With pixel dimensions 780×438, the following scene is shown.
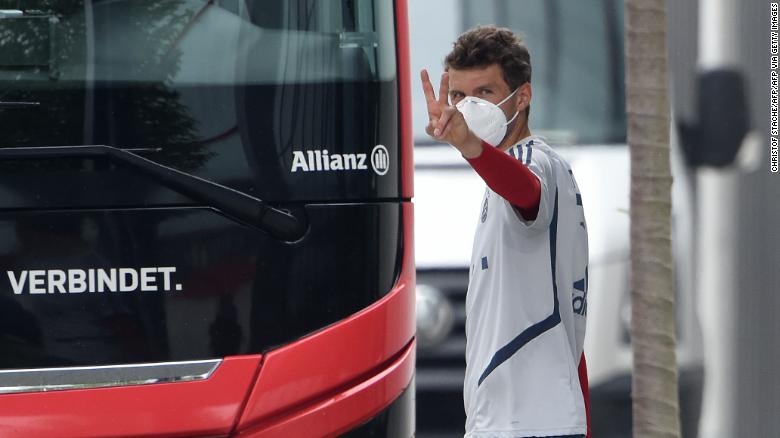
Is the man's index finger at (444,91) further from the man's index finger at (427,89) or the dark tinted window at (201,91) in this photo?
the dark tinted window at (201,91)

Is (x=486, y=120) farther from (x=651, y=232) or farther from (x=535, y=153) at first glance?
(x=651, y=232)

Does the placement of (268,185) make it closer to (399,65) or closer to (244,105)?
(244,105)

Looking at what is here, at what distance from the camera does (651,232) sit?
196 inches

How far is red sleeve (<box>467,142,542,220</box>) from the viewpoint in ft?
10.7

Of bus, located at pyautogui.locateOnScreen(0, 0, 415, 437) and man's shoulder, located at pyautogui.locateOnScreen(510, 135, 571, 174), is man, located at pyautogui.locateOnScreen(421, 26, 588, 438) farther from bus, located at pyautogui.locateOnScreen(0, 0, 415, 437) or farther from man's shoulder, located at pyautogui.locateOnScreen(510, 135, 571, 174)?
bus, located at pyautogui.locateOnScreen(0, 0, 415, 437)

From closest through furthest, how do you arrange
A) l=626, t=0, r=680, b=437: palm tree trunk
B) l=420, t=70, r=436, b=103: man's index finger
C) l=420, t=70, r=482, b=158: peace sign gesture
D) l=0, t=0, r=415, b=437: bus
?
l=420, t=70, r=482, b=158: peace sign gesture < l=420, t=70, r=436, b=103: man's index finger < l=0, t=0, r=415, b=437: bus < l=626, t=0, r=680, b=437: palm tree trunk

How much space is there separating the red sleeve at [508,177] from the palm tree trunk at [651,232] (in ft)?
5.56

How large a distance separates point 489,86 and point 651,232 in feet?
4.93

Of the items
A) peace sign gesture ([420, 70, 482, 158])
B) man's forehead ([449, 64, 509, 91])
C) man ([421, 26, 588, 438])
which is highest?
man's forehead ([449, 64, 509, 91])

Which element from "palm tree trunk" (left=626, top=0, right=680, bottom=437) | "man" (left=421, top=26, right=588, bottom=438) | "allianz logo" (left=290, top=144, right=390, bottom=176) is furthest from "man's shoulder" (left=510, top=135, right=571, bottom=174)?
"palm tree trunk" (left=626, top=0, right=680, bottom=437)

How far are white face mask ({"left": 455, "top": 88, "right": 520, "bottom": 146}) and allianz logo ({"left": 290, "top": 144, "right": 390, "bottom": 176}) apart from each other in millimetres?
359

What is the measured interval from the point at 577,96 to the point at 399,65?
313 cm

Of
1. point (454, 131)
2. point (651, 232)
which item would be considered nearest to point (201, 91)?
point (454, 131)

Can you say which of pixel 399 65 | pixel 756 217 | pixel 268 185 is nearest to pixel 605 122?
pixel 756 217
